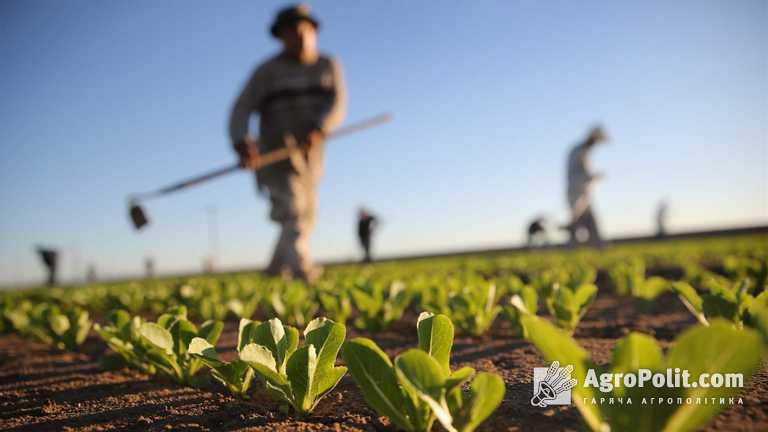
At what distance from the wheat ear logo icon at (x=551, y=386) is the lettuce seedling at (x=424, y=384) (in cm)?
28

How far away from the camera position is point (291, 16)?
5.81 metres

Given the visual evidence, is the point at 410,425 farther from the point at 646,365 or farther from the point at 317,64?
the point at 317,64

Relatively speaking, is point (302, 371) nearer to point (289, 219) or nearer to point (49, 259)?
point (289, 219)

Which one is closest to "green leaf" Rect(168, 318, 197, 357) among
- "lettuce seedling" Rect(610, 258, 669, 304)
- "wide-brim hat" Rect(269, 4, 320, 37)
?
"lettuce seedling" Rect(610, 258, 669, 304)

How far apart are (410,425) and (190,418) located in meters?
0.65

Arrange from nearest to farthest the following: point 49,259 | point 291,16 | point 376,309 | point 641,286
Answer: point 376,309 → point 641,286 → point 291,16 → point 49,259

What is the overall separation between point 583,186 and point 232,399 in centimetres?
1124

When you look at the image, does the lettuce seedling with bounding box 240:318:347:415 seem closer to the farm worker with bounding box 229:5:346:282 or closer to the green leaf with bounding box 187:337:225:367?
the green leaf with bounding box 187:337:225:367

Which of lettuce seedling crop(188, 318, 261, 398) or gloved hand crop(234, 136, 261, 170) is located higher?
gloved hand crop(234, 136, 261, 170)

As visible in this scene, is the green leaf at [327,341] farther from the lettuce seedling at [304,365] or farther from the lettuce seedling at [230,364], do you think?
the lettuce seedling at [230,364]

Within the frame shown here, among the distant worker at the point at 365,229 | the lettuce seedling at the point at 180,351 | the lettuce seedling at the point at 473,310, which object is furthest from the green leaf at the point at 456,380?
the distant worker at the point at 365,229

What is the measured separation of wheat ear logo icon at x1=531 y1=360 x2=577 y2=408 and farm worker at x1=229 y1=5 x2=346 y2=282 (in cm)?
482

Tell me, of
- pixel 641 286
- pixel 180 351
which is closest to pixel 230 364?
pixel 180 351

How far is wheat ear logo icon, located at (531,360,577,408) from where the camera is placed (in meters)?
1.05
